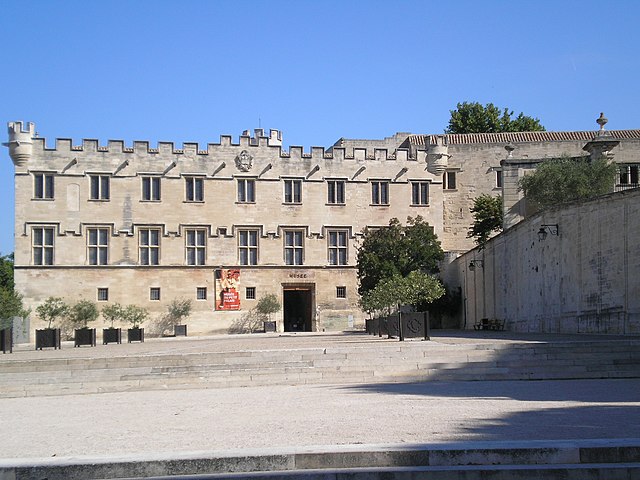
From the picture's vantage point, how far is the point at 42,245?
160ft

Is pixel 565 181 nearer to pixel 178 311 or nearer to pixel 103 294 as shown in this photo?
pixel 178 311

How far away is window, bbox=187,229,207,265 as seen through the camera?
50312 millimetres

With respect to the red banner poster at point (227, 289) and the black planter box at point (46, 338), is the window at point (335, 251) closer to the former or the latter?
the red banner poster at point (227, 289)

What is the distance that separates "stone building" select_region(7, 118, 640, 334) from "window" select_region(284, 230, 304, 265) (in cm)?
6

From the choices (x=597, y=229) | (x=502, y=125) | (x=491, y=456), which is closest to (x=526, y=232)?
(x=597, y=229)

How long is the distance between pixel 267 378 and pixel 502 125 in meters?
57.4

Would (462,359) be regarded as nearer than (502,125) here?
Yes

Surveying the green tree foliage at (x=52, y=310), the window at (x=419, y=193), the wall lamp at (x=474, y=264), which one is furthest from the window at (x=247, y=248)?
the wall lamp at (x=474, y=264)

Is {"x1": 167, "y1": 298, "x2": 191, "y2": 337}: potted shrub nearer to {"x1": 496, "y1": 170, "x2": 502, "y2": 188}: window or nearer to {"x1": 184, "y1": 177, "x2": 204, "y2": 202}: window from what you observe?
{"x1": 184, "y1": 177, "x2": 204, "y2": 202}: window

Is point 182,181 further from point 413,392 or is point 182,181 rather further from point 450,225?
point 413,392

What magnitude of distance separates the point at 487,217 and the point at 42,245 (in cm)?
2639

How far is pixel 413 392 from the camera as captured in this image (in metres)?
15.0

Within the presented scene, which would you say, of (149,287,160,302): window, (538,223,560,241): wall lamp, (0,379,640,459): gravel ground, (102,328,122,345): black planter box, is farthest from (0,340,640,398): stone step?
(149,287,160,302): window

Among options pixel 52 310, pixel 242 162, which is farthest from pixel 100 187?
pixel 242 162
